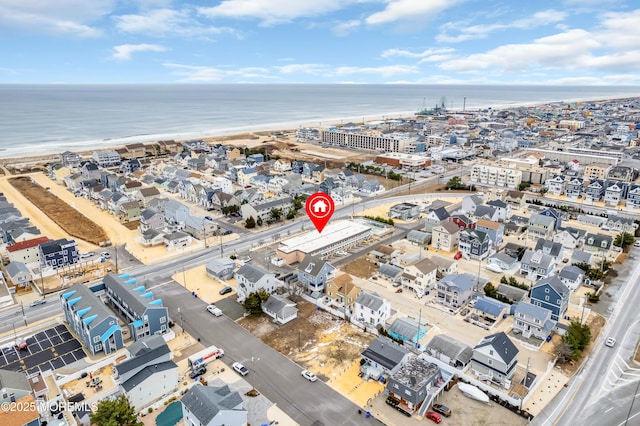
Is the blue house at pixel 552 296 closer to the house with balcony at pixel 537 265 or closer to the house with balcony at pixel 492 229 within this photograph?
the house with balcony at pixel 537 265

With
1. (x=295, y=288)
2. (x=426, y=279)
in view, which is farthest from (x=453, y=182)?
(x=295, y=288)

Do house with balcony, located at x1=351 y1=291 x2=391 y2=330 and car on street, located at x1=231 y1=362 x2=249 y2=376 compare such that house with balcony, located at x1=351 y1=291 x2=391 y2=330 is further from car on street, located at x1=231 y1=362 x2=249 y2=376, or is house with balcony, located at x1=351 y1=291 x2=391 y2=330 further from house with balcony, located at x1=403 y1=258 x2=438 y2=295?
car on street, located at x1=231 y1=362 x2=249 y2=376

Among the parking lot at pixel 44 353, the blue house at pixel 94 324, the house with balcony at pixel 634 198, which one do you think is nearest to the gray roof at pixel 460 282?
the blue house at pixel 94 324

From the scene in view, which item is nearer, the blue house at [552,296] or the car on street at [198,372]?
the car on street at [198,372]

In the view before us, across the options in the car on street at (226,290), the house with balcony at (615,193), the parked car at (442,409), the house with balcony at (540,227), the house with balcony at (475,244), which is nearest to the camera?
the parked car at (442,409)

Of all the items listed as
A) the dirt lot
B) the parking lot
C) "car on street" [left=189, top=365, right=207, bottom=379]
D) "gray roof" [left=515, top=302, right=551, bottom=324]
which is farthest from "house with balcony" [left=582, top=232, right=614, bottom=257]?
the parking lot

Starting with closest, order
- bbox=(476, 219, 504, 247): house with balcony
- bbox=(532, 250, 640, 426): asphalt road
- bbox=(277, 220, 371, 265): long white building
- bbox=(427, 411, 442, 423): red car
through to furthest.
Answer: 1. bbox=(427, 411, 442, 423): red car
2. bbox=(532, 250, 640, 426): asphalt road
3. bbox=(277, 220, 371, 265): long white building
4. bbox=(476, 219, 504, 247): house with balcony

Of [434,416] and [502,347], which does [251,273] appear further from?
[502,347]
